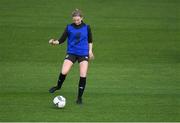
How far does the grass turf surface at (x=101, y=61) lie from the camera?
15.7 meters

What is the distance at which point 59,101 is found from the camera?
1562cm

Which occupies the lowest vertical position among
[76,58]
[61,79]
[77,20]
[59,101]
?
[59,101]

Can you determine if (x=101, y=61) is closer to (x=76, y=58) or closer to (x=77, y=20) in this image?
(x=76, y=58)

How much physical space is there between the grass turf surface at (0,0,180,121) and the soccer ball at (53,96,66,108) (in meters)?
0.12

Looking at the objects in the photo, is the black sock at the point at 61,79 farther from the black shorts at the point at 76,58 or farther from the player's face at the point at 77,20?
the player's face at the point at 77,20

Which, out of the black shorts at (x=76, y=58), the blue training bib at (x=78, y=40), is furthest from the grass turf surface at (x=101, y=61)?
the blue training bib at (x=78, y=40)

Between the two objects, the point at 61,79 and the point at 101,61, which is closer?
the point at 61,79

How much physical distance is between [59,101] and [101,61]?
21.5 ft

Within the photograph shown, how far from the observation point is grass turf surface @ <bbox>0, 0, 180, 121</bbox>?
15664mm

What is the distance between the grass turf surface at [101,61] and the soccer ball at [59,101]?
12cm

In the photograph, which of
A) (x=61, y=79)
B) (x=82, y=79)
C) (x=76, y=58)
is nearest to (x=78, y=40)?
(x=76, y=58)

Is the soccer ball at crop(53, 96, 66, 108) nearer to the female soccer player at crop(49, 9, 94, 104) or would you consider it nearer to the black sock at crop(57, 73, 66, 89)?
the female soccer player at crop(49, 9, 94, 104)

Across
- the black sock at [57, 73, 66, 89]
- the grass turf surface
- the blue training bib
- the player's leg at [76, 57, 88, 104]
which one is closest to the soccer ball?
the grass turf surface

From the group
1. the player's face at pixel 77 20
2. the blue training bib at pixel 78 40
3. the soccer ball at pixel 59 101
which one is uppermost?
the player's face at pixel 77 20
